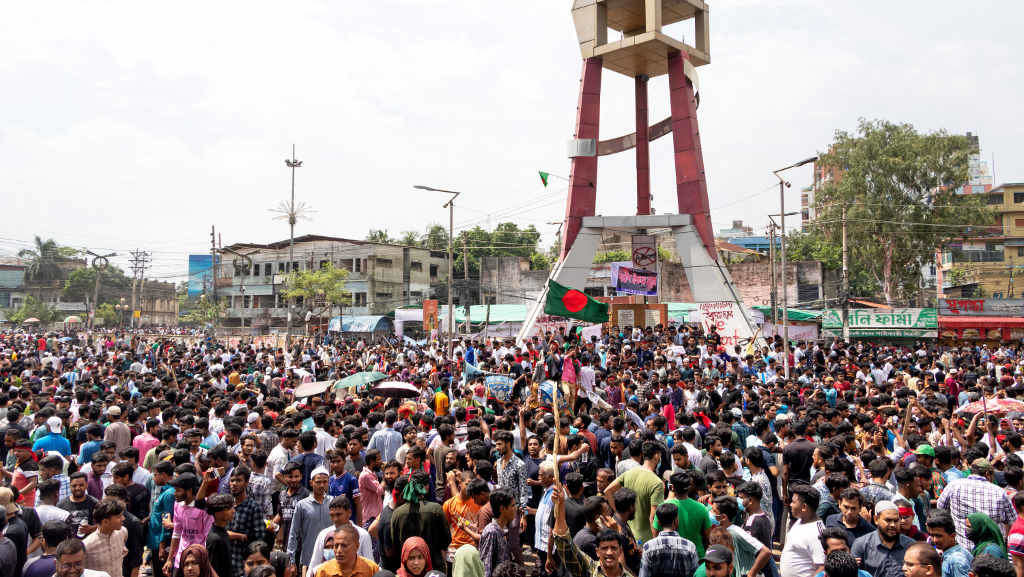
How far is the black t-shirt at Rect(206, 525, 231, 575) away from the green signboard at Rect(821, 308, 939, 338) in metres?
29.9

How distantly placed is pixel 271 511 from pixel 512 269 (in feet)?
162

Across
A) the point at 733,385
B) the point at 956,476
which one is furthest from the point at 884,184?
the point at 956,476

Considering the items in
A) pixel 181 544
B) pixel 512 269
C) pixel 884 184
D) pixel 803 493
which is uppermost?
pixel 884 184

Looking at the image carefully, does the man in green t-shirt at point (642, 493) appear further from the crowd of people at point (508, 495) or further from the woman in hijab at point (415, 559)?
the woman in hijab at point (415, 559)

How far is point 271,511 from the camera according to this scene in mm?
6371

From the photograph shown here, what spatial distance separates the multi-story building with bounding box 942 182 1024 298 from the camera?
48.5 metres

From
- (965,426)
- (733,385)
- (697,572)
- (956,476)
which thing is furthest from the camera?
(733,385)

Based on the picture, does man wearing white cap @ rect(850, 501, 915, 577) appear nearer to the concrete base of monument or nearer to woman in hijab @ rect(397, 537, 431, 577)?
woman in hijab @ rect(397, 537, 431, 577)

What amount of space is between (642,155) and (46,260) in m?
77.0

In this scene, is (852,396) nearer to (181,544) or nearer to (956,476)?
(956,476)

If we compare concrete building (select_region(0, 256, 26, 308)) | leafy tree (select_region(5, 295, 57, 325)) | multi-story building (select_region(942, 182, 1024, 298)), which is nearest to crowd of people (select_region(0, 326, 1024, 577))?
multi-story building (select_region(942, 182, 1024, 298))

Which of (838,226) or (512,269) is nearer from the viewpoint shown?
(838,226)

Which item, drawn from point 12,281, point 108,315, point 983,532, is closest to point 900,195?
point 983,532

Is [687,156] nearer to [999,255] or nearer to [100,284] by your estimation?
[999,255]
